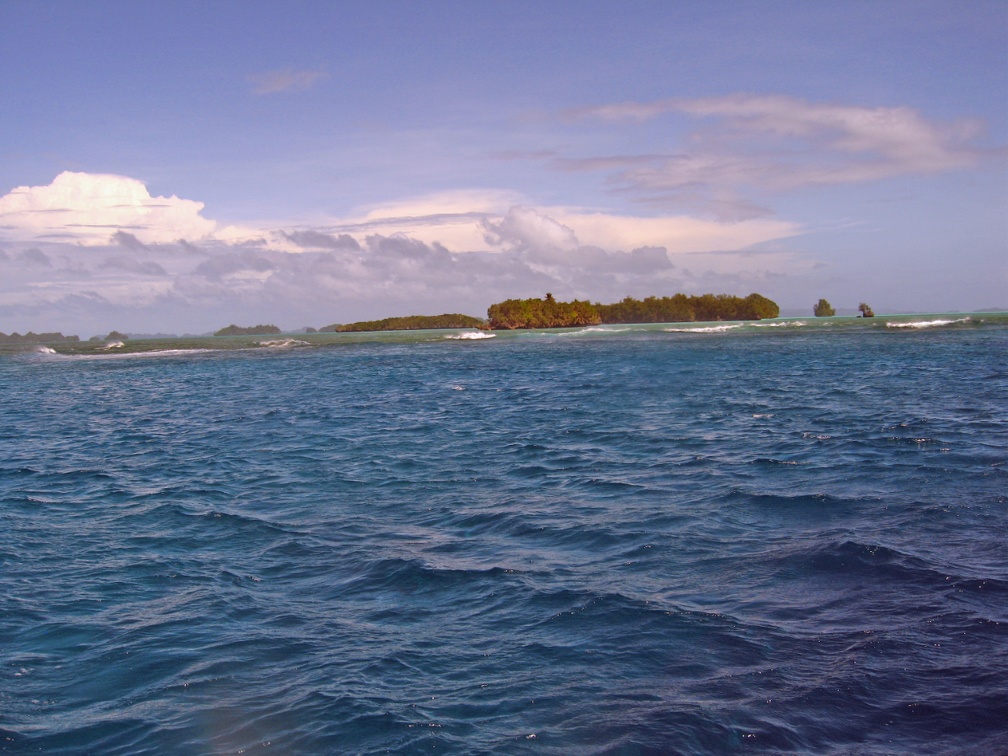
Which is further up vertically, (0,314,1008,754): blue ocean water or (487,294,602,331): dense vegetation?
(487,294,602,331): dense vegetation

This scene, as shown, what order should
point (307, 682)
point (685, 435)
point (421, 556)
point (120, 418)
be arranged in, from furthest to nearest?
point (120, 418) → point (685, 435) → point (421, 556) → point (307, 682)

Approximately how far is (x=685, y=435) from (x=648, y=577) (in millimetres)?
12928

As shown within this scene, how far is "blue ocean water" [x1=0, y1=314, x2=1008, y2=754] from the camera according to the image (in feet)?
23.5

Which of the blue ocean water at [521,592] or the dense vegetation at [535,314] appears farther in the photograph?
the dense vegetation at [535,314]

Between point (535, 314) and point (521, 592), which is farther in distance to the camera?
point (535, 314)

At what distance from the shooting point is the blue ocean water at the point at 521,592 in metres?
7.15

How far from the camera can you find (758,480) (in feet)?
54.6

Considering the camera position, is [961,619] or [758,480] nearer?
[961,619]

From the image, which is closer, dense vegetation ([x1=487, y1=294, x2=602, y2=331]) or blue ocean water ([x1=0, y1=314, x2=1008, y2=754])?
blue ocean water ([x1=0, y1=314, x2=1008, y2=754])

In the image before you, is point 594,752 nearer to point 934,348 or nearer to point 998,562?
point 998,562

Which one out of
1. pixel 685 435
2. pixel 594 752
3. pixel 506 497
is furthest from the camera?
pixel 685 435

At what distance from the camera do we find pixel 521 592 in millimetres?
10500

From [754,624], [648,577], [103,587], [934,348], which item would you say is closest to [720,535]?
[648,577]

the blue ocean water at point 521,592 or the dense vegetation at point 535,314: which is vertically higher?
the dense vegetation at point 535,314
